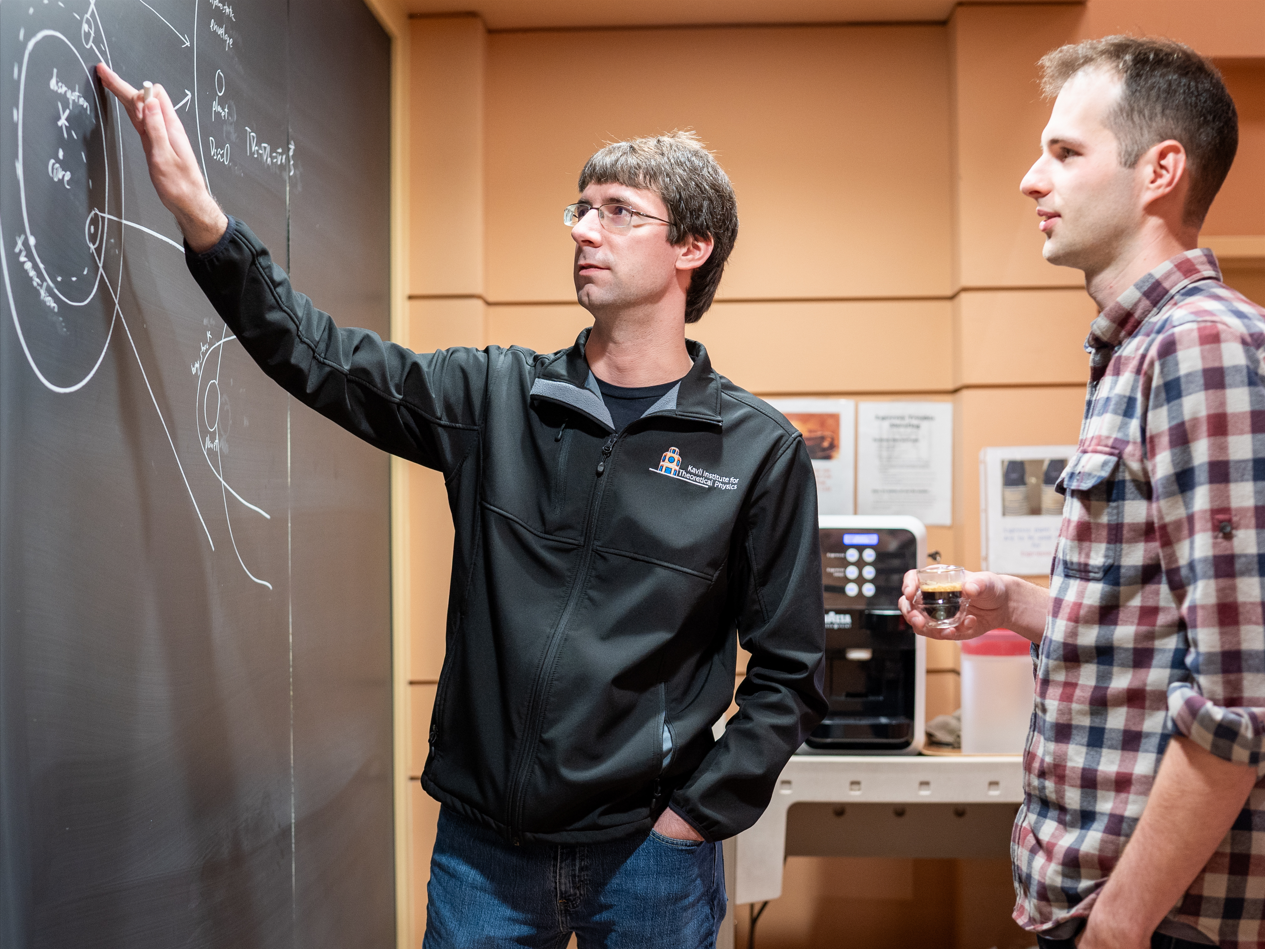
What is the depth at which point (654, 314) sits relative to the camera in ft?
4.94

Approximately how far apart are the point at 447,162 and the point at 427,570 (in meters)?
1.18

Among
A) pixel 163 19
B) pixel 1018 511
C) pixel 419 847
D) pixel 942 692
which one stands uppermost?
pixel 163 19

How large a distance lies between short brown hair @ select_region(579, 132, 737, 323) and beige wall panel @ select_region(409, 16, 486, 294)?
1339 millimetres

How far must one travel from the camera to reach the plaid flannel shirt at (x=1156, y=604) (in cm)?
87

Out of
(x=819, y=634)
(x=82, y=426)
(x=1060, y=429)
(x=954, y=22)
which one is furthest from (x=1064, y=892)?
(x=954, y=22)

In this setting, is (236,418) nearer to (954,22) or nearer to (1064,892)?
(1064,892)

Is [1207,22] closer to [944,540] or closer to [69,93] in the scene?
[944,540]

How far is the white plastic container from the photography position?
95.9 inches

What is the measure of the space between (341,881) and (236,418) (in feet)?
3.89

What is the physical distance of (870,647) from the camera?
2.44 m

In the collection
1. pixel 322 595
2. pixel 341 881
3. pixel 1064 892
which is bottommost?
pixel 341 881

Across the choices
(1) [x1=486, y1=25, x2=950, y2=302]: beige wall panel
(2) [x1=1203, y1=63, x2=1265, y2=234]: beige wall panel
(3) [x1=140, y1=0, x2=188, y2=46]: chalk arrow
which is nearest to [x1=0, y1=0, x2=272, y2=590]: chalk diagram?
(3) [x1=140, y1=0, x2=188, y2=46]: chalk arrow

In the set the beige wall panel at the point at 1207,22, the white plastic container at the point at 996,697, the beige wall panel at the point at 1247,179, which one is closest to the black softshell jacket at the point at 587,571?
the white plastic container at the point at 996,697

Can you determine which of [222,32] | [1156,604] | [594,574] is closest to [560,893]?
[594,574]
